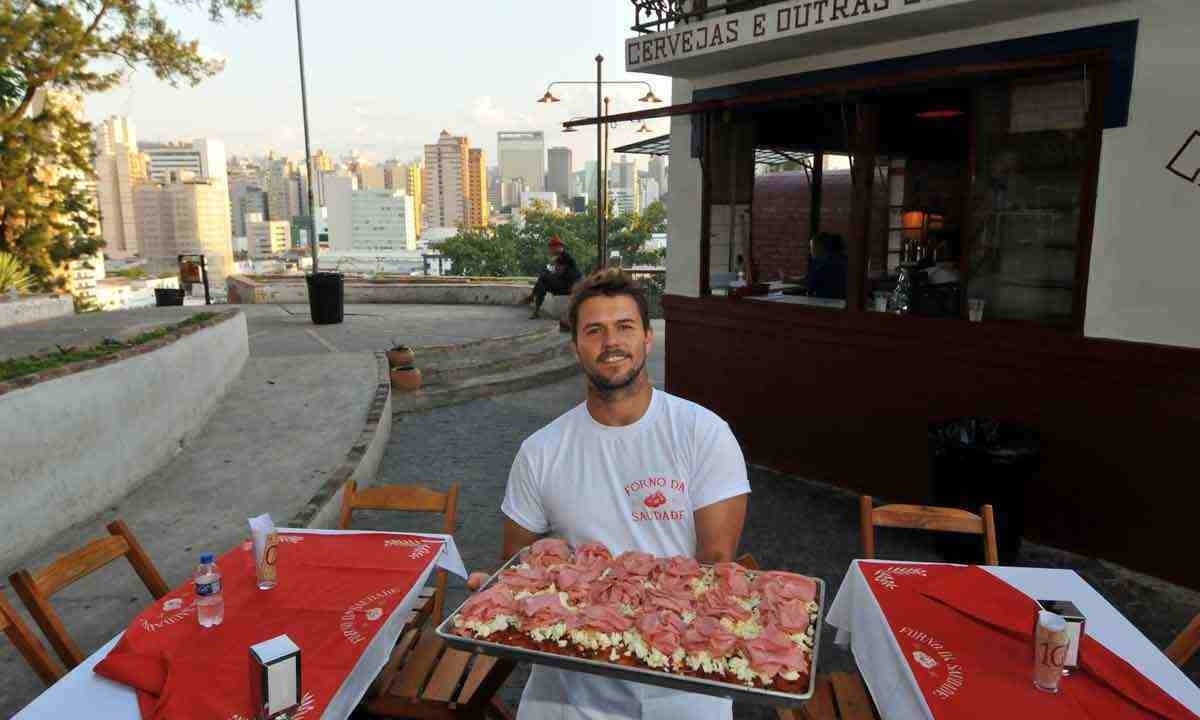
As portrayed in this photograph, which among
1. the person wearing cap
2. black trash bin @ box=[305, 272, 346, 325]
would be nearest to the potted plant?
black trash bin @ box=[305, 272, 346, 325]

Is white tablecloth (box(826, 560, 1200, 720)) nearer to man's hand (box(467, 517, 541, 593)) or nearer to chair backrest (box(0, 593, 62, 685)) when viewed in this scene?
man's hand (box(467, 517, 541, 593))

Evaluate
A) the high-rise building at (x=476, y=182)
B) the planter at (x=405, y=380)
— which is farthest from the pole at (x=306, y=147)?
the high-rise building at (x=476, y=182)

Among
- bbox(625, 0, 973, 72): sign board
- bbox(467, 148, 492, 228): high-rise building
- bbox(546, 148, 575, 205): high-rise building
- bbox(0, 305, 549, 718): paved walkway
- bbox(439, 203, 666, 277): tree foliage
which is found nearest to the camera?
bbox(0, 305, 549, 718): paved walkway

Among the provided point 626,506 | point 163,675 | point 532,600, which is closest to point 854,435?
point 626,506

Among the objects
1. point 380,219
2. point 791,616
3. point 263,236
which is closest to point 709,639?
point 791,616

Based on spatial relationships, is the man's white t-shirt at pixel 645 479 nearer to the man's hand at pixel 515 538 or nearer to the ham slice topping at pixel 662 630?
the man's hand at pixel 515 538

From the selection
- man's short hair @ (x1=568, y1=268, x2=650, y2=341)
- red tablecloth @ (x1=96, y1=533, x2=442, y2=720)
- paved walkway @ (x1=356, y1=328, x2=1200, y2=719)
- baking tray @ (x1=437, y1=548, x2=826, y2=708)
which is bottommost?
paved walkway @ (x1=356, y1=328, x2=1200, y2=719)

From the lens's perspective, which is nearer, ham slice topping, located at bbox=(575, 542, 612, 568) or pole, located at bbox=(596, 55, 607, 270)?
ham slice topping, located at bbox=(575, 542, 612, 568)

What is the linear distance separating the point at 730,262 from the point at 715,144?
1.46m

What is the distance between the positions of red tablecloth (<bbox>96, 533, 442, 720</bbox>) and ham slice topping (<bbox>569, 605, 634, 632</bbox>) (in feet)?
2.69

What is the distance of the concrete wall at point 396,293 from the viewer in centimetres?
1902

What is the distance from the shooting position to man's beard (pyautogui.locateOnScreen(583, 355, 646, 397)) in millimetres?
2936

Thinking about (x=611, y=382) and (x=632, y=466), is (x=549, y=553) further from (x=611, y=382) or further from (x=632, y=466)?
(x=611, y=382)

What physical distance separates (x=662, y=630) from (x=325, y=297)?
1369 cm
